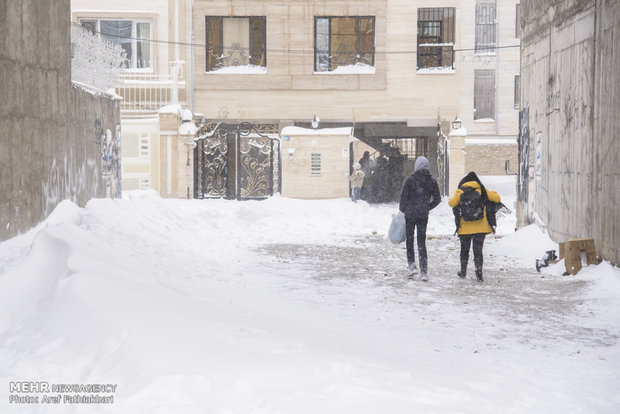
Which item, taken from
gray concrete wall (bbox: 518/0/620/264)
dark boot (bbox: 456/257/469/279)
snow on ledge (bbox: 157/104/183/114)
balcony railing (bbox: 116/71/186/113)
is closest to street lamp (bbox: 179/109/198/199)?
snow on ledge (bbox: 157/104/183/114)

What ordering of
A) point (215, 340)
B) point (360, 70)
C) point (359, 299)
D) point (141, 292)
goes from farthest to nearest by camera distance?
1. point (360, 70)
2. point (359, 299)
3. point (141, 292)
4. point (215, 340)

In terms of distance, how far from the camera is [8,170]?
368 inches

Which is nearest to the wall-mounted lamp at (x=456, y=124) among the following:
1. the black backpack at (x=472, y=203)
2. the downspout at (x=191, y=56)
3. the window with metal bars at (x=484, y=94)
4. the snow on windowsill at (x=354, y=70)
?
the snow on windowsill at (x=354, y=70)

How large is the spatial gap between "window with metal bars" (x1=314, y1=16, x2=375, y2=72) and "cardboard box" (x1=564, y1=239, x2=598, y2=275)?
1921 cm

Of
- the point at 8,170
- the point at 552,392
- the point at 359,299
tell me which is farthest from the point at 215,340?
the point at 8,170

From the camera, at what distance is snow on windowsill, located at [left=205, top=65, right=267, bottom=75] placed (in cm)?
2769

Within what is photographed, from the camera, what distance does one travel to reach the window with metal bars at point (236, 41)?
27938 mm

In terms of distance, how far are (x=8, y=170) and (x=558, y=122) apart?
29.2 feet

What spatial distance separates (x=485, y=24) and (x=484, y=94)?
12.9ft

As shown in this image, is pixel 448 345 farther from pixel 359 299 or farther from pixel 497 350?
pixel 359 299

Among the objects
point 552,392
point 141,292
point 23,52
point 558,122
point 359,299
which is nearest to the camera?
point 552,392

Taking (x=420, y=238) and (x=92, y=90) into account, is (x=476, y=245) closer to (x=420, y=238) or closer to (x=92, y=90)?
(x=420, y=238)

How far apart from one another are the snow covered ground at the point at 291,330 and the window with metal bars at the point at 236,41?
17213 mm

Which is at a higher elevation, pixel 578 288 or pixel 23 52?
pixel 23 52
